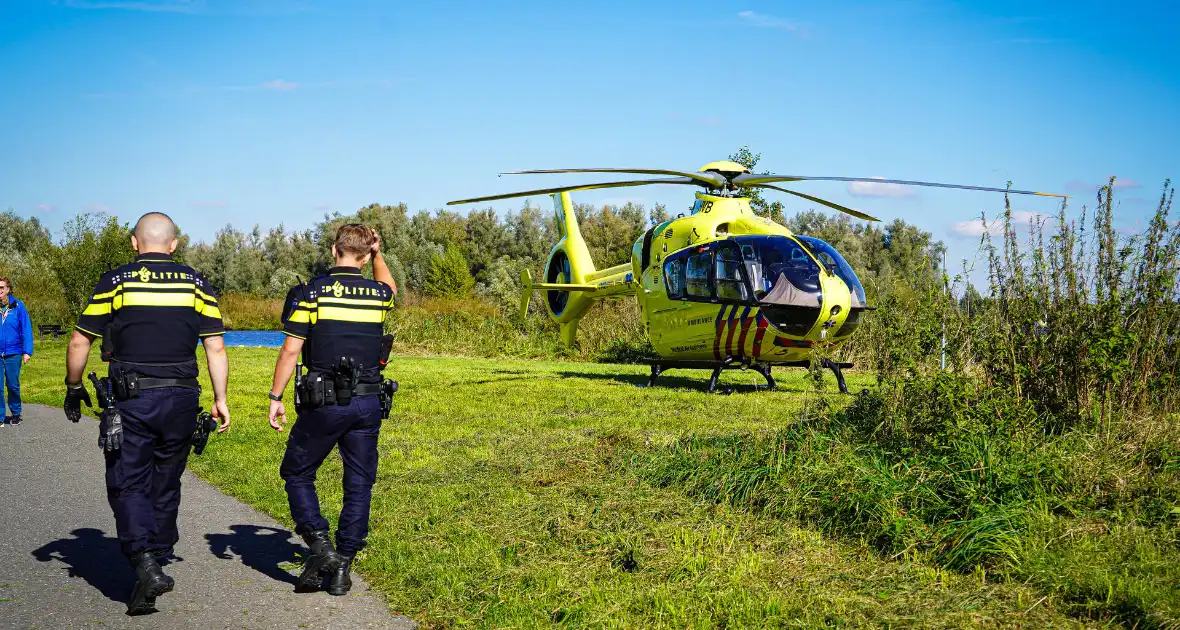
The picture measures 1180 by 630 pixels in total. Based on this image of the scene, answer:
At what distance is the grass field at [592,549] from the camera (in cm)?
436

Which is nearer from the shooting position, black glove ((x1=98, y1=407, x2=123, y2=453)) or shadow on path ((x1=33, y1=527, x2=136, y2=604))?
black glove ((x1=98, y1=407, x2=123, y2=453))

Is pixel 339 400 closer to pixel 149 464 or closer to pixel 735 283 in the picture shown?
pixel 149 464

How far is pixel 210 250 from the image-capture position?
65.6m

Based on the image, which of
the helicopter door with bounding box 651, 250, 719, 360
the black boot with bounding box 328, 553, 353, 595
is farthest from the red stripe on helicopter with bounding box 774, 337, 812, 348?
the black boot with bounding box 328, 553, 353, 595

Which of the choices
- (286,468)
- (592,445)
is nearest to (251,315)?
(592,445)

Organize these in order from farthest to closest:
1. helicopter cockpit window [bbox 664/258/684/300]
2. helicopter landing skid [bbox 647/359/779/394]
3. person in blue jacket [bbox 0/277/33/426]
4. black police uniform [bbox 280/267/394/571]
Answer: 1. helicopter cockpit window [bbox 664/258/684/300]
2. helicopter landing skid [bbox 647/359/779/394]
3. person in blue jacket [bbox 0/277/33/426]
4. black police uniform [bbox 280/267/394/571]

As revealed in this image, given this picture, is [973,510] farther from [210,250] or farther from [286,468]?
[210,250]

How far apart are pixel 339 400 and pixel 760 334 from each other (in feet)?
30.2

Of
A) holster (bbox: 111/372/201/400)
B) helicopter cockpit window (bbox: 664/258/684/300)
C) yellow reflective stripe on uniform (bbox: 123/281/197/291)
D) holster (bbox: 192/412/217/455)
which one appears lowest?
holster (bbox: 192/412/217/455)

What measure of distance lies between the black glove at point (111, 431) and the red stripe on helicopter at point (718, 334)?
984 cm

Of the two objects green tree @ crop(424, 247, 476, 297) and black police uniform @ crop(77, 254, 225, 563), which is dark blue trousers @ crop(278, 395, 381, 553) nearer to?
black police uniform @ crop(77, 254, 225, 563)

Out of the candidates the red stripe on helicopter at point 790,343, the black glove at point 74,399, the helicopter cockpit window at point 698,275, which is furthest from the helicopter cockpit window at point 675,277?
the black glove at point 74,399

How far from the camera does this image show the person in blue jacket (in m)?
10.9

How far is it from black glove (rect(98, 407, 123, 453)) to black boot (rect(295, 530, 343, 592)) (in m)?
1.06
